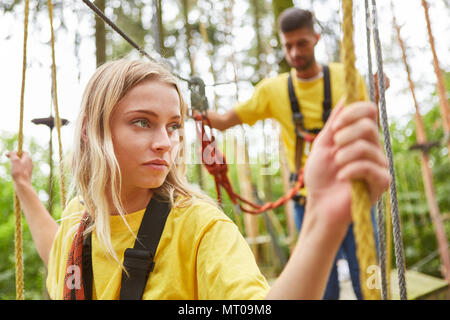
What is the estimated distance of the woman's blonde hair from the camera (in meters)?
0.75

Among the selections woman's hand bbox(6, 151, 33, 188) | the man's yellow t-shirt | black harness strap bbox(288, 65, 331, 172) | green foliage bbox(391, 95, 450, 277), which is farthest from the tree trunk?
green foliage bbox(391, 95, 450, 277)

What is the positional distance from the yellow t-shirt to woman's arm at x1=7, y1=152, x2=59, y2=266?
1.09 ft

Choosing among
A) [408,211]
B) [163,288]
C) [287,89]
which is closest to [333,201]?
[163,288]

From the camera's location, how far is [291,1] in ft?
8.25

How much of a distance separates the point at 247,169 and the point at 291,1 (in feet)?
4.57

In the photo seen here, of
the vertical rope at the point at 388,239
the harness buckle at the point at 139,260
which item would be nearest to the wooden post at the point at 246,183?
the vertical rope at the point at 388,239

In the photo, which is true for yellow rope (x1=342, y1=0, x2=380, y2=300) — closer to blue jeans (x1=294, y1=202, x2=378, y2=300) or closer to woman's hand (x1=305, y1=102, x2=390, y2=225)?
woman's hand (x1=305, y1=102, x2=390, y2=225)

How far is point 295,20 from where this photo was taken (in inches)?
63.9

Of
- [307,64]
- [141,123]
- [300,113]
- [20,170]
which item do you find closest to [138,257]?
[141,123]

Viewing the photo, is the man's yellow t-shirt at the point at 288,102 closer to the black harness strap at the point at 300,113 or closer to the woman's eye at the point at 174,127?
the black harness strap at the point at 300,113

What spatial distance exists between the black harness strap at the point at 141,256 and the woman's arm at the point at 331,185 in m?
0.30

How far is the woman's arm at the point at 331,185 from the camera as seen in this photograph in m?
0.37
